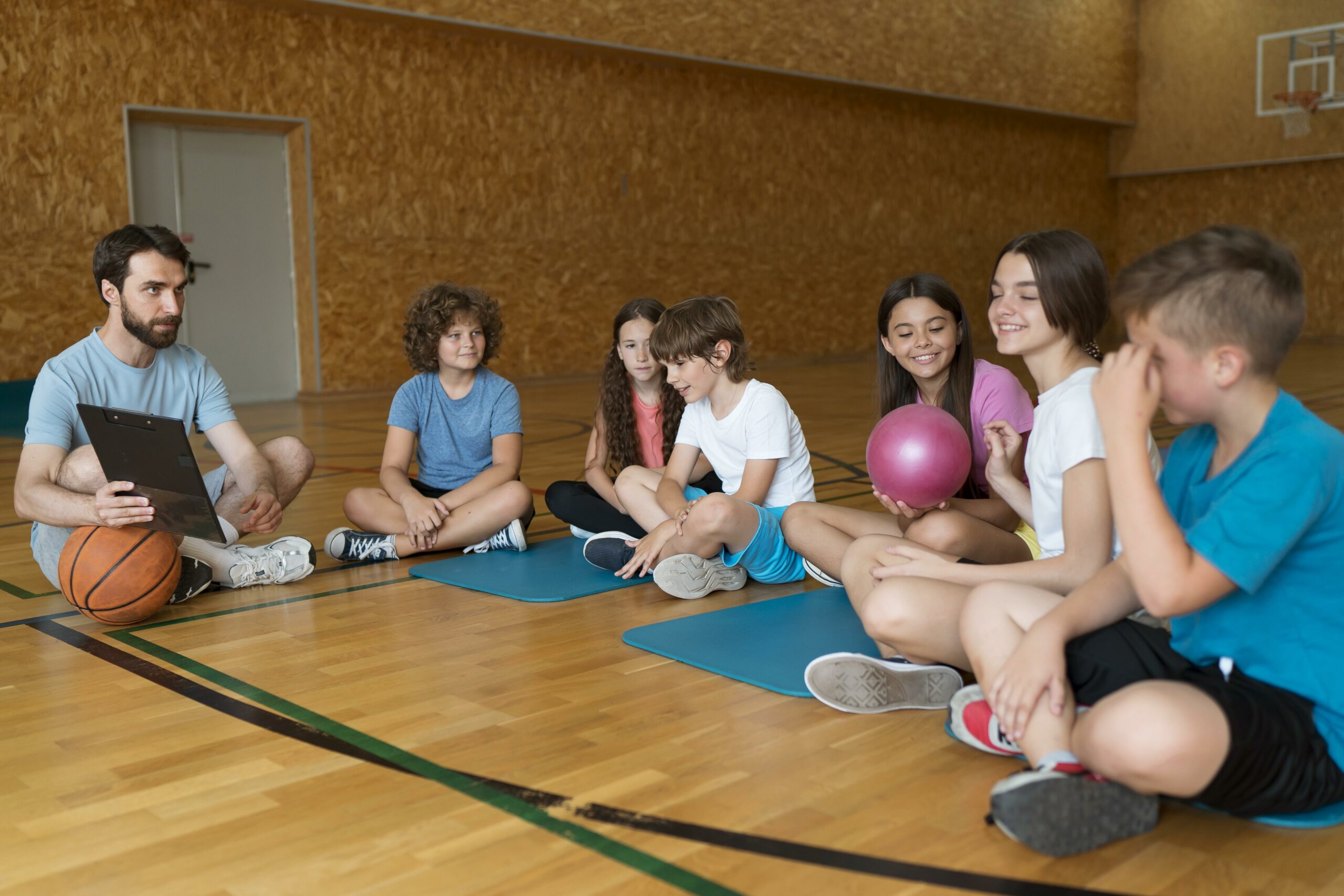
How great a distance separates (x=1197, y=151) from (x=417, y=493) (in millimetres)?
11599

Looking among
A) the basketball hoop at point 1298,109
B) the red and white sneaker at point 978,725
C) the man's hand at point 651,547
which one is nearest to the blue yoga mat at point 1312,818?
the red and white sneaker at point 978,725

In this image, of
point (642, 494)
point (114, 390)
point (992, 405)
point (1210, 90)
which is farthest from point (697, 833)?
point (1210, 90)

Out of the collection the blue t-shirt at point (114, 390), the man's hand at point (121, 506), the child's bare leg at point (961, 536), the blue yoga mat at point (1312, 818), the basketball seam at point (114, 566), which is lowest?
the blue yoga mat at point (1312, 818)

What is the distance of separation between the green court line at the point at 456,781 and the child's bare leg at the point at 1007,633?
0.43 metres

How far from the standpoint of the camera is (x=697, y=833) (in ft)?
4.87

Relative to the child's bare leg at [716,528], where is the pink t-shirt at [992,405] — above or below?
above

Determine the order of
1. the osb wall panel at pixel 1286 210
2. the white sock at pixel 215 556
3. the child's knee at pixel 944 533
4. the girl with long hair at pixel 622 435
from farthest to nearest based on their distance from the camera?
the osb wall panel at pixel 1286 210 → the girl with long hair at pixel 622 435 → the white sock at pixel 215 556 → the child's knee at pixel 944 533

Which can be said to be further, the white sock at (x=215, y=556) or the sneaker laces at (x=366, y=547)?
the sneaker laces at (x=366, y=547)

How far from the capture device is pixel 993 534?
2.27 meters

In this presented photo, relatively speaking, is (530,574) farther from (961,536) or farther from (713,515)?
(961,536)

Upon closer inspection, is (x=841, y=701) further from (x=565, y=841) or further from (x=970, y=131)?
(x=970, y=131)

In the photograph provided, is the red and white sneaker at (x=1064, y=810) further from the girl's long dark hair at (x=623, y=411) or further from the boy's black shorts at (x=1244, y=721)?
the girl's long dark hair at (x=623, y=411)

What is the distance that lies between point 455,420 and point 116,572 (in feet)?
3.53

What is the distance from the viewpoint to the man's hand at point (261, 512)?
109 inches
